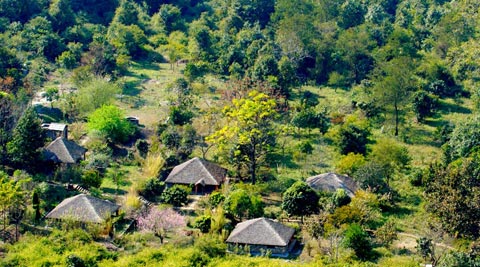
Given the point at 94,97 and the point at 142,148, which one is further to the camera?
the point at 94,97

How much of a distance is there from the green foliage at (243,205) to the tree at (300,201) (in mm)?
1748

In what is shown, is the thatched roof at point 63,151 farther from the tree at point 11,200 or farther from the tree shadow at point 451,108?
the tree shadow at point 451,108

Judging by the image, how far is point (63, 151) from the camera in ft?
155

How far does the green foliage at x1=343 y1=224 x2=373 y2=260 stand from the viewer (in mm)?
37531

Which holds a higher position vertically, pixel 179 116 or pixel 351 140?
pixel 179 116

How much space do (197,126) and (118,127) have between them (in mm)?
6856

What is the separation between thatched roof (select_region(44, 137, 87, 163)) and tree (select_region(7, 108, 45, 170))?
0.97 meters

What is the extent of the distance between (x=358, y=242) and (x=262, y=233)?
5325 mm

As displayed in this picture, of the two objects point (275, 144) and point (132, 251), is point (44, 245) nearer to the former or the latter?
point (132, 251)

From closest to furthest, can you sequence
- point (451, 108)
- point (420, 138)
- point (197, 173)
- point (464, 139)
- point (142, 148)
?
1. point (197, 173)
2. point (464, 139)
3. point (142, 148)
4. point (420, 138)
5. point (451, 108)

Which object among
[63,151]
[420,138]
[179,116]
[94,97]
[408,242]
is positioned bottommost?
[408,242]

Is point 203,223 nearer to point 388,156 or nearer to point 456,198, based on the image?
point 388,156

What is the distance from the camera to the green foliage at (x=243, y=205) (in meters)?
41.4

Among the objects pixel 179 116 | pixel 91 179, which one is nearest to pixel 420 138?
pixel 179 116
